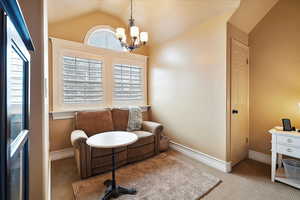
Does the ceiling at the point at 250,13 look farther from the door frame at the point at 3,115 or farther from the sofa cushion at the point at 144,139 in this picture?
the door frame at the point at 3,115

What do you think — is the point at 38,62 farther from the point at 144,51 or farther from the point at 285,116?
the point at 285,116

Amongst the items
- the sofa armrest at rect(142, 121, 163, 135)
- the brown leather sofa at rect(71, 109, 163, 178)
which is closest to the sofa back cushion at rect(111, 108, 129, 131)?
the brown leather sofa at rect(71, 109, 163, 178)

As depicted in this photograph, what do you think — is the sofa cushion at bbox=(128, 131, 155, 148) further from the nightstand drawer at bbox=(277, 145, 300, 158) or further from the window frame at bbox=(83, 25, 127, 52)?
the window frame at bbox=(83, 25, 127, 52)

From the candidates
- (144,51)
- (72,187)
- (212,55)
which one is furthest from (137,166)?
(144,51)

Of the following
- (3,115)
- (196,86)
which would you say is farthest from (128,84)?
(3,115)

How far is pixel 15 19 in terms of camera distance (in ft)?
1.68

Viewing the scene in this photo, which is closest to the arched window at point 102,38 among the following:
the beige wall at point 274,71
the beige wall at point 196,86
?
the beige wall at point 196,86

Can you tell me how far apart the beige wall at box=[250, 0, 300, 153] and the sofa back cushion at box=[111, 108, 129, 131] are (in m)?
2.62

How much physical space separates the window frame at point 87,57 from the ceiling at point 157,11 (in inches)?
21.3

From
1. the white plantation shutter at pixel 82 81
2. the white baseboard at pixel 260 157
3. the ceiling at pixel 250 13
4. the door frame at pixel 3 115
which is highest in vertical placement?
the ceiling at pixel 250 13

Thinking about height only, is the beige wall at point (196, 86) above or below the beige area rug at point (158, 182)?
above

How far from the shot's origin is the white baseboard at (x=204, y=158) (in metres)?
2.33

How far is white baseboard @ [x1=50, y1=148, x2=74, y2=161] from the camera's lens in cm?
271

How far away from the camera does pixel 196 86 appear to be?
2760 millimetres
